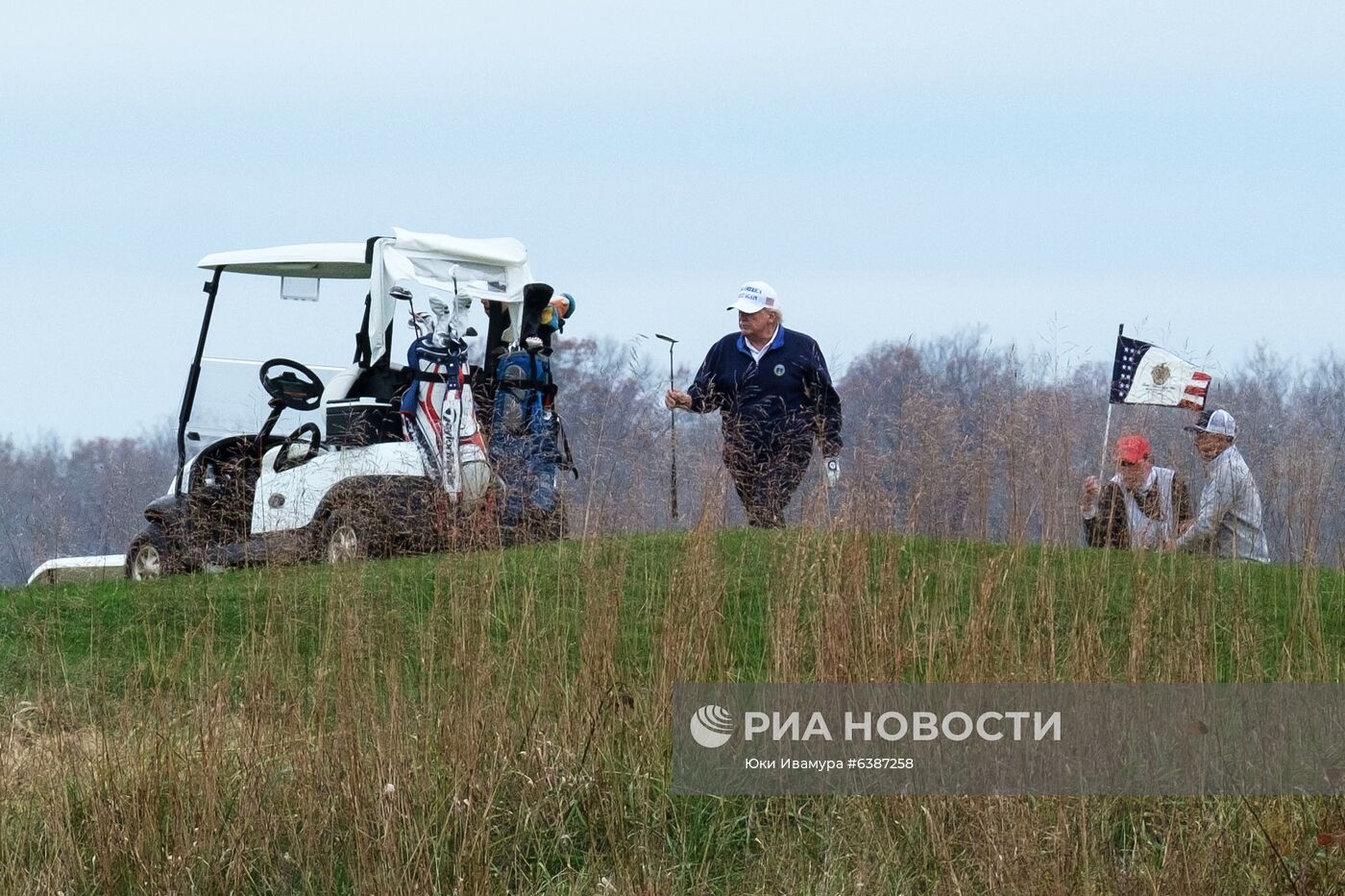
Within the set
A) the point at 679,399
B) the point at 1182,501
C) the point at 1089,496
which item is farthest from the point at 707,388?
the point at 1182,501

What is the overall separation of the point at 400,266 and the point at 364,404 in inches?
32.3

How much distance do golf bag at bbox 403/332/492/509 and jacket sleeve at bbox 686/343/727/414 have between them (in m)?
1.27

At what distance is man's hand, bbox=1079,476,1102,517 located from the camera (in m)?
6.36

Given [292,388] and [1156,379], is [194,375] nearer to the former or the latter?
[292,388]

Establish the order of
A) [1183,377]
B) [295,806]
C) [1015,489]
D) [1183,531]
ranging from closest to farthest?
[295,806] → [1015,489] → [1183,531] → [1183,377]

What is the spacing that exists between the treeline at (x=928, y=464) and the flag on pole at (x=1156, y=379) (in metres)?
0.82

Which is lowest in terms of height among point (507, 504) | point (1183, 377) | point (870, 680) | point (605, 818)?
point (605, 818)

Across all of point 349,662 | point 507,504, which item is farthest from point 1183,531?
point 349,662

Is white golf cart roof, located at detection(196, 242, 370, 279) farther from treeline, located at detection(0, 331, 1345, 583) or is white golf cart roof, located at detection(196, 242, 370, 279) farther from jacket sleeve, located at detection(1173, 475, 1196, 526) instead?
jacket sleeve, located at detection(1173, 475, 1196, 526)

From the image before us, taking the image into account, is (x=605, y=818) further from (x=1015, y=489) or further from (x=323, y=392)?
(x=323, y=392)

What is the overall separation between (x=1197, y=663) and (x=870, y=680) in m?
1.01

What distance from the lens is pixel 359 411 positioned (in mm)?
9828

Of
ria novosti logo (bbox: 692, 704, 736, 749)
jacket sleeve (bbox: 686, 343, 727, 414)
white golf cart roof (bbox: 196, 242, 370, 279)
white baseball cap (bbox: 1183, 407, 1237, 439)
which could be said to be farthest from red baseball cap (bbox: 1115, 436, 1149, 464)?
white golf cart roof (bbox: 196, 242, 370, 279)

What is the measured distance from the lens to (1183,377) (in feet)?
28.8
